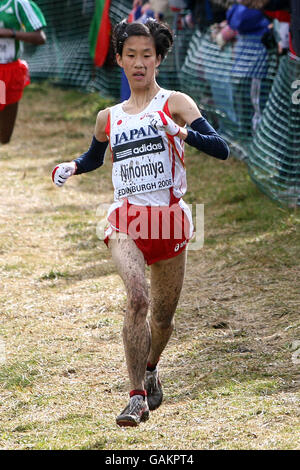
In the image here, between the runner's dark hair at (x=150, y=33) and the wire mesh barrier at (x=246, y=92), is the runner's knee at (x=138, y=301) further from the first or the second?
the wire mesh barrier at (x=246, y=92)

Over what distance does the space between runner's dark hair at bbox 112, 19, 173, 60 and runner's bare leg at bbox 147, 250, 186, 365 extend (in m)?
1.01

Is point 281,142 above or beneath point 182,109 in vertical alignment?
beneath

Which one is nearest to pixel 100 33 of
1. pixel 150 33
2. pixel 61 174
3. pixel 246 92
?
Answer: pixel 246 92

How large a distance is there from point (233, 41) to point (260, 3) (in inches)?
87.1

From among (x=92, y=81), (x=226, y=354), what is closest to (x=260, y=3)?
(x=226, y=354)

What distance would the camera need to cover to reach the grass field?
167 inches

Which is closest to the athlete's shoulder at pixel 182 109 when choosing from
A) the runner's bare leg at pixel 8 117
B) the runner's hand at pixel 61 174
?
the runner's hand at pixel 61 174

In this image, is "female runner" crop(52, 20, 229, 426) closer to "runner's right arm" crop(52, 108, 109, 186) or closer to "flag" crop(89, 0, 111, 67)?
"runner's right arm" crop(52, 108, 109, 186)

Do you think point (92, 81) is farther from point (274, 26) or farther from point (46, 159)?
point (274, 26)

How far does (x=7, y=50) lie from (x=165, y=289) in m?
4.06

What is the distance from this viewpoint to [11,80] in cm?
779

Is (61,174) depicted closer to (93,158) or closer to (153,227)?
(93,158)

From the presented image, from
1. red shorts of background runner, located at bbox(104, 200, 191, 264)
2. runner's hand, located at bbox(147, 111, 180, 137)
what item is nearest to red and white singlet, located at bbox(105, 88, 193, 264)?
red shorts of background runner, located at bbox(104, 200, 191, 264)

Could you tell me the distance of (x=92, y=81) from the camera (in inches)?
588
